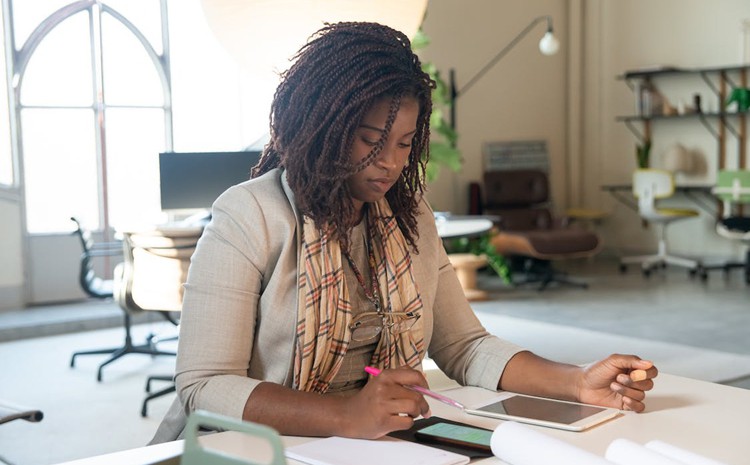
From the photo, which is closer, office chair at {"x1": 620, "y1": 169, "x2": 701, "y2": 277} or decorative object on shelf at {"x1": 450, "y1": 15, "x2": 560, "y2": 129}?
decorative object on shelf at {"x1": 450, "y1": 15, "x2": 560, "y2": 129}

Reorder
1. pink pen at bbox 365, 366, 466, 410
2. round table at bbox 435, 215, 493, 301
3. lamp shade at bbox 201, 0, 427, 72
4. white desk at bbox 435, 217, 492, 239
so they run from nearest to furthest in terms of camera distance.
→ pink pen at bbox 365, 366, 466, 410, lamp shade at bbox 201, 0, 427, 72, white desk at bbox 435, 217, 492, 239, round table at bbox 435, 215, 493, 301

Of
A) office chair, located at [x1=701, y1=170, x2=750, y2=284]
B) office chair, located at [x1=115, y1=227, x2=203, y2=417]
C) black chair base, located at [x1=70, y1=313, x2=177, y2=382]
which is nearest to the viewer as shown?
office chair, located at [x1=115, y1=227, x2=203, y2=417]

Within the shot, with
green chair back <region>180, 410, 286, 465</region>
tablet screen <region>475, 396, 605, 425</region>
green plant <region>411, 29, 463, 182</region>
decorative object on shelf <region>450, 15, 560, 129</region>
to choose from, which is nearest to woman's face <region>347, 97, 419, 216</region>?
tablet screen <region>475, 396, 605, 425</region>

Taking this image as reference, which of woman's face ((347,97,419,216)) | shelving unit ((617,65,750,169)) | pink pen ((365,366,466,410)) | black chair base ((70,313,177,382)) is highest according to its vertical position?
shelving unit ((617,65,750,169))

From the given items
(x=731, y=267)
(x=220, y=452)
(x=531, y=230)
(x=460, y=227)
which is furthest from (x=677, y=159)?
(x=220, y=452)

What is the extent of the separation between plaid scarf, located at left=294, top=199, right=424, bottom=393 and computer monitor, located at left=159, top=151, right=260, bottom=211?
9.92 feet

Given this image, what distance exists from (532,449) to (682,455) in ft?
A: 0.57

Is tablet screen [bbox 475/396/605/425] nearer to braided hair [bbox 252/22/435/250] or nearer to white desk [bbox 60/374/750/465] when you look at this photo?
white desk [bbox 60/374/750/465]

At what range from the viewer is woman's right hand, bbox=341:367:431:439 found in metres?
1.30

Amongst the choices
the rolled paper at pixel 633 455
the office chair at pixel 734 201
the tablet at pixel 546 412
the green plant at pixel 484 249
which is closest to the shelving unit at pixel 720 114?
the office chair at pixel 734 201

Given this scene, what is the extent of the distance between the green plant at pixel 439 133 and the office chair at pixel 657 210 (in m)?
1.82

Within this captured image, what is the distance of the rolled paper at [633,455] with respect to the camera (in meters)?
1.05

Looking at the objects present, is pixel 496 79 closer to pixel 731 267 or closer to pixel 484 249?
pixel 484 249

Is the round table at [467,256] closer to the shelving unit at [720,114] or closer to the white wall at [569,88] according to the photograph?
the white wall at [569,88]
